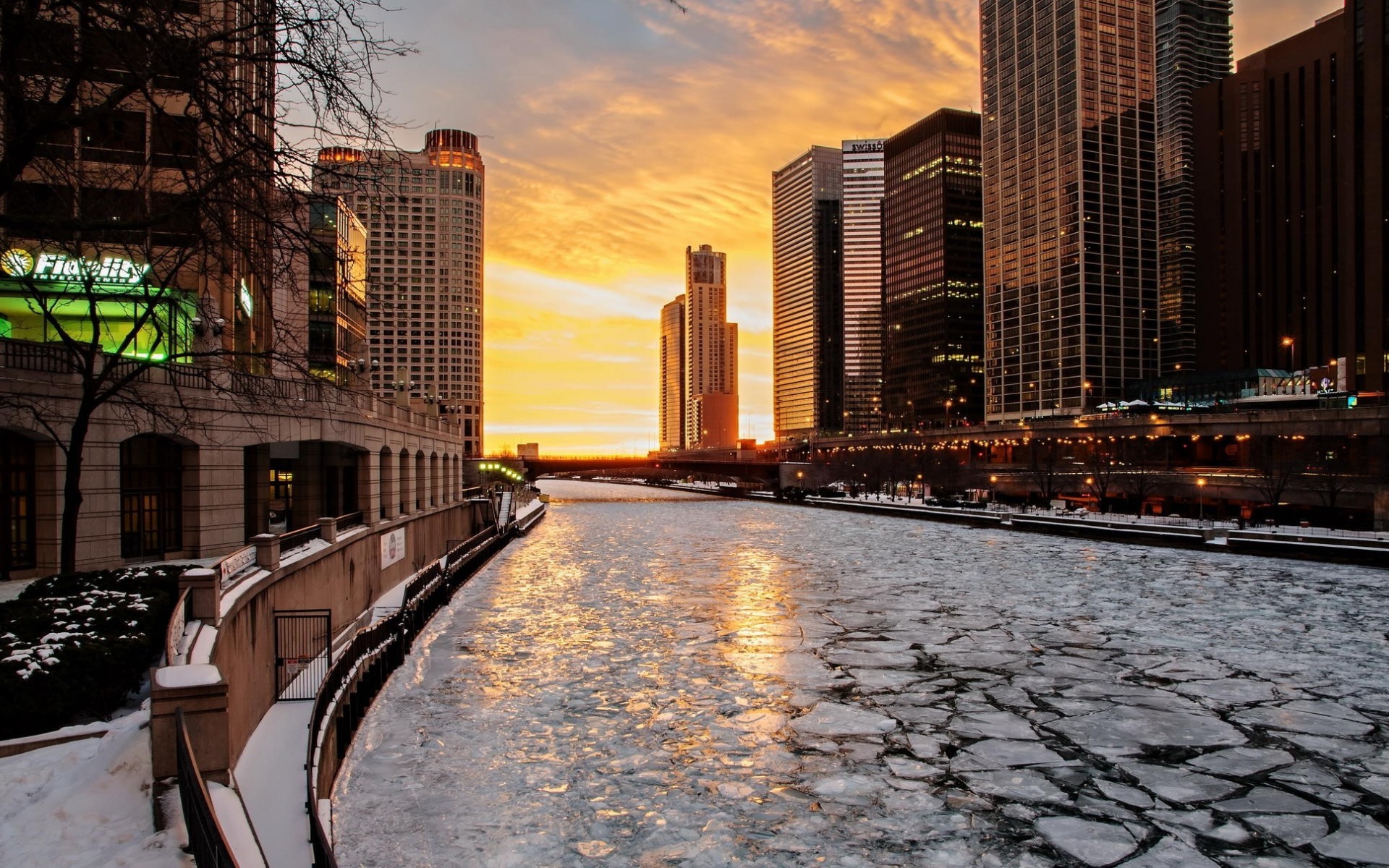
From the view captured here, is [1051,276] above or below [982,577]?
above

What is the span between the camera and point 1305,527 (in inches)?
1854

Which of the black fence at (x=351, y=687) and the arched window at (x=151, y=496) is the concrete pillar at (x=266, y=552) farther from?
the arched window at (x=151, y=496)

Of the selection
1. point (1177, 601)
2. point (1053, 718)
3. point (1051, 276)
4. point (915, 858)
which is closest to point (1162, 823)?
point (915, 858)

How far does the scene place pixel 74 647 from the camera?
1023 cm

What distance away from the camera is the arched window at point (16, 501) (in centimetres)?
1716

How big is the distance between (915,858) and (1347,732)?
338 inches

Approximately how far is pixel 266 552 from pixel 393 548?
Answer: 54.3 feet

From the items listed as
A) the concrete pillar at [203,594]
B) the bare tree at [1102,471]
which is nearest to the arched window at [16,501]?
the concrete pillar at [203,594]

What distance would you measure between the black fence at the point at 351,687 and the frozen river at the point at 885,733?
35cm

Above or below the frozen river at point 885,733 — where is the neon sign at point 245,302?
above

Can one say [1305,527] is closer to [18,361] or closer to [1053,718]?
[1053,718]

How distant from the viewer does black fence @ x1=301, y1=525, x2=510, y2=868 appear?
947 cm

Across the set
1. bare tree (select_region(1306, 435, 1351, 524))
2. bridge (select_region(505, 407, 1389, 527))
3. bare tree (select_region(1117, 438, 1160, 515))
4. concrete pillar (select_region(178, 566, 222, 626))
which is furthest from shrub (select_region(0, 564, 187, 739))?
bare tree (select_region(1117, 438, 1160, 515))

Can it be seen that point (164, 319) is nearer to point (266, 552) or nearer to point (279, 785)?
point (266, 552)
